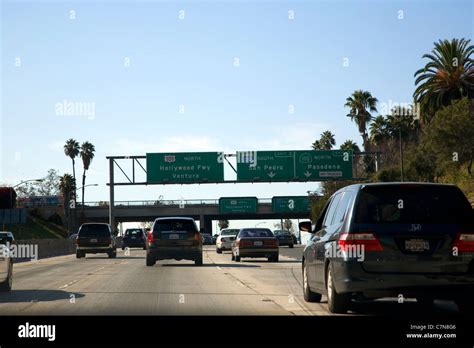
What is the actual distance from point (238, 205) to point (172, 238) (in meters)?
70.0

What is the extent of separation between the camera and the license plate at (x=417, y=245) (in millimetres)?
11750

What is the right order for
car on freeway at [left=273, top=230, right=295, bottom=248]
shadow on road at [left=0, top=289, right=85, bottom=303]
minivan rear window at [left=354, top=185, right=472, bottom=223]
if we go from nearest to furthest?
1. minivan rear window at [left=354, top=185, right=472, bottom=223]
2. shadow on road at [left=0, top=289, right=85, bottom=303]
3. car on freeway at [left=273, top=230, right=295, bottom=248]

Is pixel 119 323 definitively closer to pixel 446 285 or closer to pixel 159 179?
pixel 446 285

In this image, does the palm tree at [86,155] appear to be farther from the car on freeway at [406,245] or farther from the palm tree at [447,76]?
the car on freeway at [406,245]

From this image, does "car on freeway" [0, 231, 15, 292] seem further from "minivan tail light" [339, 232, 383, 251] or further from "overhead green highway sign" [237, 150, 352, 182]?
"overhead green highway sign" [237, 150, 352, 182]

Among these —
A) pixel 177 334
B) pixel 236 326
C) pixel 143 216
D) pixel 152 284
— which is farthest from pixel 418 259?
pixel 143 216

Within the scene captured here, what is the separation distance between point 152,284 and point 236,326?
10.3m

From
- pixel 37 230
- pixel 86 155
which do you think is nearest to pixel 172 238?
pixel 37 230

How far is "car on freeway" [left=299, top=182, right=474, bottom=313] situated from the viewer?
38.4 ft

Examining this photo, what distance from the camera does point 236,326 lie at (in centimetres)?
1133

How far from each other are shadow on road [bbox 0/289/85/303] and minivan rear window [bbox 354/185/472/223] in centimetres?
777

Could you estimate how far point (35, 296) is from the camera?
59.5 ft

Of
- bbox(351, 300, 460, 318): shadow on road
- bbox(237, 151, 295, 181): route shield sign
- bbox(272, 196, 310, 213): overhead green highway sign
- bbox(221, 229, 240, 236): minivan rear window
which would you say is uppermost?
bbox(237, 151, 295, 181): route shield sign

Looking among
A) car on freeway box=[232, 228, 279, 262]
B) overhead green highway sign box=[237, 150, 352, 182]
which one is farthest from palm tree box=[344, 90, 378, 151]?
car on freeway box=[232, 228, 279, 262]
